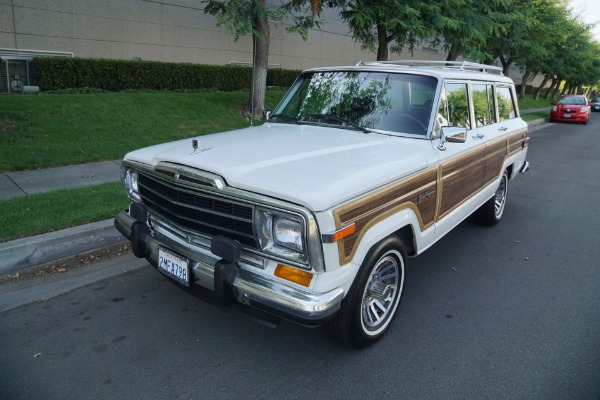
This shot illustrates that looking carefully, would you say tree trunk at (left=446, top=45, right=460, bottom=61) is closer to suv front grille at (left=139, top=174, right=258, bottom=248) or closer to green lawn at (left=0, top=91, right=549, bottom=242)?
green lawn at (left=0, top=91, right=549, bottom=242)

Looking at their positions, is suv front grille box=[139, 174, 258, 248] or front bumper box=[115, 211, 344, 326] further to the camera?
suv front grille box=[139, 174, 258, 248]

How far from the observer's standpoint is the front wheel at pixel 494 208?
6016 mm

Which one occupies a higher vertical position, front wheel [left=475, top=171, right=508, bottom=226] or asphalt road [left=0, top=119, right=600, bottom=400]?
front wheel [left=475, top=171, right=508, bottom=226]

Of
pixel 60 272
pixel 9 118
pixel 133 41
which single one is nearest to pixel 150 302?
pixel 60 272

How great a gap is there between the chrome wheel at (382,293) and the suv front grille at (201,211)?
0.99 m

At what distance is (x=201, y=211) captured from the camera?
303 centimetres

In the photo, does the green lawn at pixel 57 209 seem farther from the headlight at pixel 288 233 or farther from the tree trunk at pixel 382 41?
the tree trunk at pixel 382 41

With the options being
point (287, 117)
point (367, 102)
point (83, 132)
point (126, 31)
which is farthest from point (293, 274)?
point (126, 31)

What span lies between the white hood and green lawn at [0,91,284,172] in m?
5.33

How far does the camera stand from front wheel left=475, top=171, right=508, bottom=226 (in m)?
6.02

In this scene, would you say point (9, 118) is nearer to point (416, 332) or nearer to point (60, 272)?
point (60, 272)

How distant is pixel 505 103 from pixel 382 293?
3838 mm

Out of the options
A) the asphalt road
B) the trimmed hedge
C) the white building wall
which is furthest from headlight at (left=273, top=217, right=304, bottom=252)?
the trimmed hedge

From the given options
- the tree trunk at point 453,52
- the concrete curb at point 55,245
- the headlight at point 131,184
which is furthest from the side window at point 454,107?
the tree trunk at point 453,52
